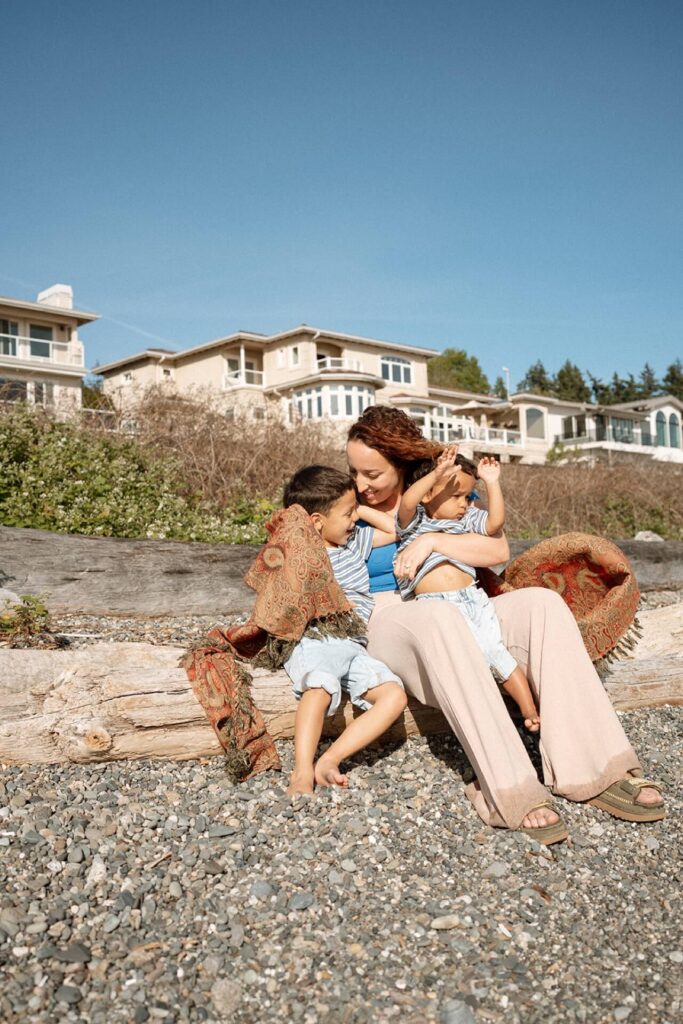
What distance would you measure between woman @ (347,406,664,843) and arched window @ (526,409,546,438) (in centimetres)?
4000

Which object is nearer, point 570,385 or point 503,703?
point 503,703

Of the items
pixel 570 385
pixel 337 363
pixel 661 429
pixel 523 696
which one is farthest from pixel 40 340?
pixel 570 385

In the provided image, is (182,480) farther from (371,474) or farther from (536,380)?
(536,380)

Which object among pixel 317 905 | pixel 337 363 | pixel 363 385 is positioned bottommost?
pixel 317 905

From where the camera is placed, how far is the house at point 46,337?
25281mm

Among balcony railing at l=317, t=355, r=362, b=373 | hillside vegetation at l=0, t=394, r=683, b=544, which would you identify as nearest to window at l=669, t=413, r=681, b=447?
balcony railing at l=317, t=355, r=362, b=373

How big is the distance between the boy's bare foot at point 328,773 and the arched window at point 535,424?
4056 cm

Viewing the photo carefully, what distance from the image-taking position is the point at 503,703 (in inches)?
120

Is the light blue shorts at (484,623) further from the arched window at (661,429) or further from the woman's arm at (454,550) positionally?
the arched window at (661,429)

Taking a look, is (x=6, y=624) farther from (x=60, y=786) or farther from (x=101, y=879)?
(x=101, y=879)

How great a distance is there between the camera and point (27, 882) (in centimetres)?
248

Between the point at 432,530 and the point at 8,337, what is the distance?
953 inches

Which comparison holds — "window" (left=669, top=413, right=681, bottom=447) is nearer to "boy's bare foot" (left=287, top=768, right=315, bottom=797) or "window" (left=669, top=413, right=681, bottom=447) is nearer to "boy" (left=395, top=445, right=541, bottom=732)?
"boy" (left=395, top=445, right=541, bottom=732)

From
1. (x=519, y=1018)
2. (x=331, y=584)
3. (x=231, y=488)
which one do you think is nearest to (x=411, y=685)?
(x=331, y=584)
